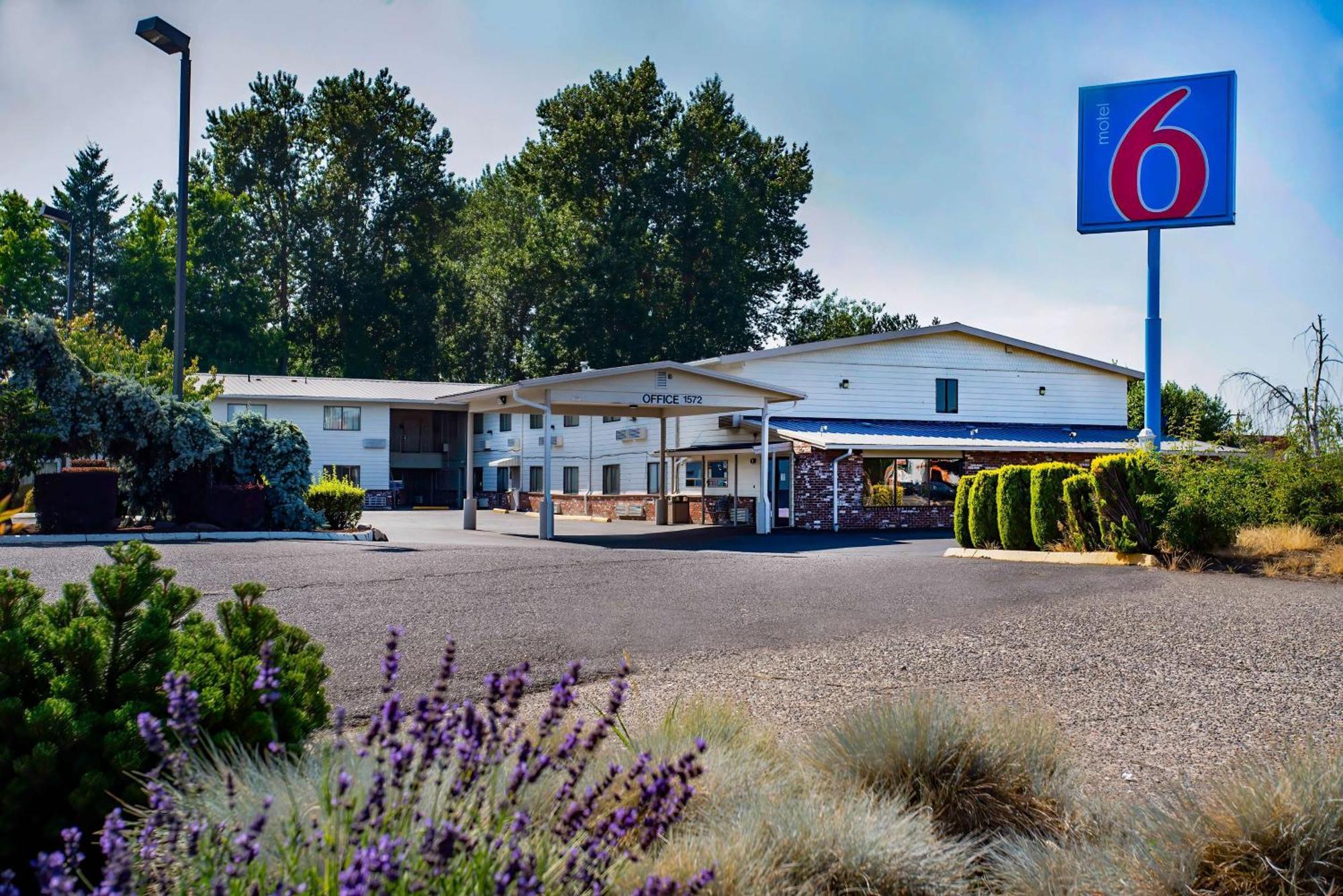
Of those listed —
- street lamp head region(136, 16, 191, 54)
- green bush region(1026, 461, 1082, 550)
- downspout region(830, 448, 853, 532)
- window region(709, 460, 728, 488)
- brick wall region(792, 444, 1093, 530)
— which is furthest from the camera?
window region(709, 460, 728, 488)

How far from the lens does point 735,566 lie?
52.8 feet

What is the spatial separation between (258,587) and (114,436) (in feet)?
58.4

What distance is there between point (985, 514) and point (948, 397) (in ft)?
59.2

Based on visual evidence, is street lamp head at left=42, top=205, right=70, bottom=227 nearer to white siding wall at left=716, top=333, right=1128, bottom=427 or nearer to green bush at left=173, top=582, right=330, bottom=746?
white siding wall at left=716, top=333, right=1128, bottom=427

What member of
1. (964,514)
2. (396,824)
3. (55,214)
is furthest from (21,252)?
(396,824)

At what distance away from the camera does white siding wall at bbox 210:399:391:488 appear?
45844 mm

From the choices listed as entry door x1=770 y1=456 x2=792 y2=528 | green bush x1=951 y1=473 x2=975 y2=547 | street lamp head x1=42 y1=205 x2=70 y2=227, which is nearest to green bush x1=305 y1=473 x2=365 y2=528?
street lamp head x1=42 y1=205 x2=70 y2=227

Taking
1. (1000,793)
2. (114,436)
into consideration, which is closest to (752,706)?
(1000,793)

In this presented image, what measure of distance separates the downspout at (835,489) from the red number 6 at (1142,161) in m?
9.23

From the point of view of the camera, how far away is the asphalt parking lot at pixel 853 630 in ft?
22.6

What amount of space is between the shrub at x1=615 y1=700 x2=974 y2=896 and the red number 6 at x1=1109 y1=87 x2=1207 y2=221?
21647 millimetres

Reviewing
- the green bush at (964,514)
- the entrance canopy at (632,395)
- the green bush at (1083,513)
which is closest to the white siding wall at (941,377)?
the entrance canopy at (632,395)

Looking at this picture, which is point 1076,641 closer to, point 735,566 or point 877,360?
point 735,566

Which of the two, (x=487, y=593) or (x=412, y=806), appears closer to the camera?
(x=412, y=806)
